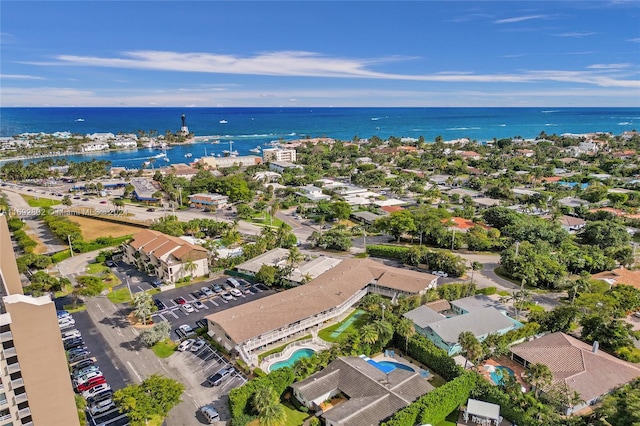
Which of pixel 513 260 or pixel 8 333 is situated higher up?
pixel 8 333

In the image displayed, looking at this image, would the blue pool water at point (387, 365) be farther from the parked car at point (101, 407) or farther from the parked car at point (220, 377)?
the parked car at point (101, 407)

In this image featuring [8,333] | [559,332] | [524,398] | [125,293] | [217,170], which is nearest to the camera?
[8,333]

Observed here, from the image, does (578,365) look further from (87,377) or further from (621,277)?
(87,377)

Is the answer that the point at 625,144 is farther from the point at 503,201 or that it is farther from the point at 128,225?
the point at 128,225

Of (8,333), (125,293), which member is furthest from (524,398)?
(125,293)

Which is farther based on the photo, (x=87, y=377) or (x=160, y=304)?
(x=160, y=304)

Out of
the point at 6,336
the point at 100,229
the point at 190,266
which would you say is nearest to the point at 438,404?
the point at 6,336

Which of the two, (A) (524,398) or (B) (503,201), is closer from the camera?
(A) (524,398)
